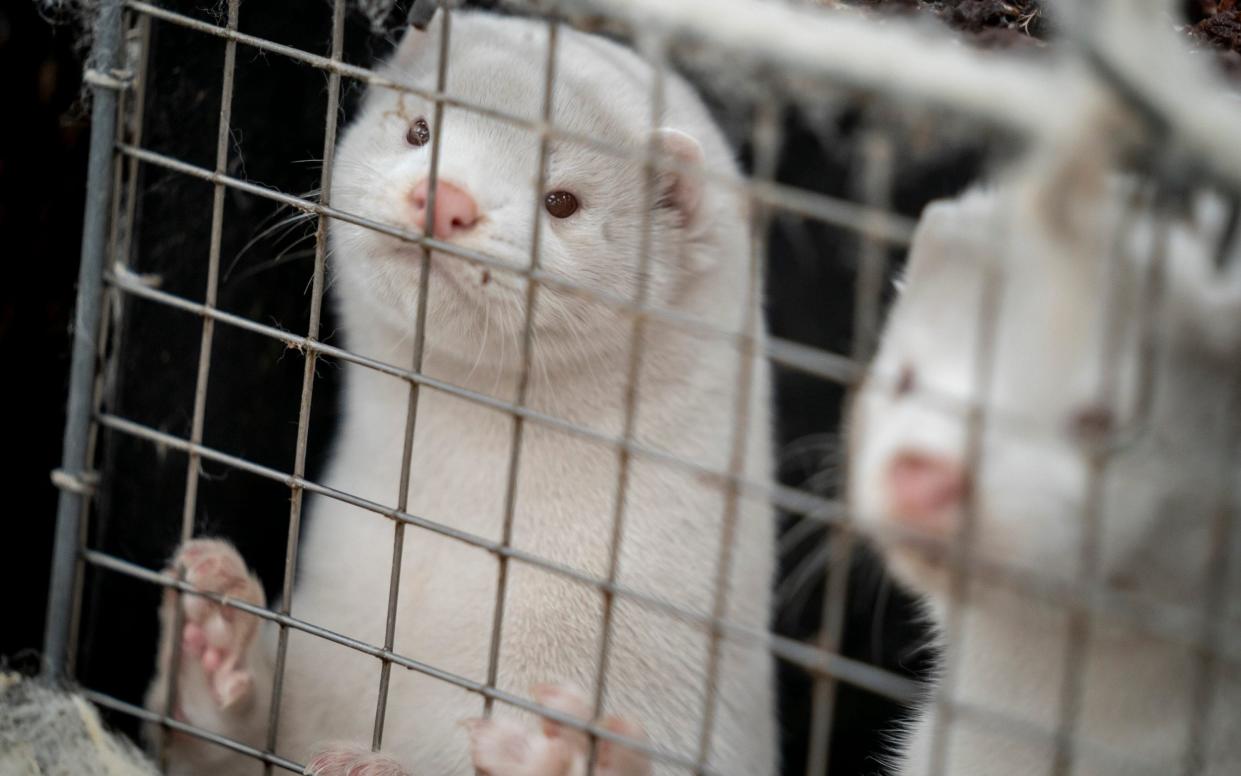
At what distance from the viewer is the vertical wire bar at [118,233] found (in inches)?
62.1

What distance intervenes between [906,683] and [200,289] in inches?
53.8

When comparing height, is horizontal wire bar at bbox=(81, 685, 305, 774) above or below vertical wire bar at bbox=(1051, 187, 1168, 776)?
below

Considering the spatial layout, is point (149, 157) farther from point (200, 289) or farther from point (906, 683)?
point (906, 683)

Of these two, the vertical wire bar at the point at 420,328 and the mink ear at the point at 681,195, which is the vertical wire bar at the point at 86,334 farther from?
the mink ear at the point at 681,195

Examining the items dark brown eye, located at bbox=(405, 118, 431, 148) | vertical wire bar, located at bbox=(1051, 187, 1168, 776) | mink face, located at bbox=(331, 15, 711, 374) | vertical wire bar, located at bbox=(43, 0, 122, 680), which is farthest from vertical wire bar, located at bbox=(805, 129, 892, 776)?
vertical wire bar, located at bbox=(43, 0, 122, 680)

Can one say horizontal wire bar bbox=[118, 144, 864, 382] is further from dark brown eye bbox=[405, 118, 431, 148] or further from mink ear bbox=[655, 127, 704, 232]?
mink ear bbox=[655, 127, 704, 232]

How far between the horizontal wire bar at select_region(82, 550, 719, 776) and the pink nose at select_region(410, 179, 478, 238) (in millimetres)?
484

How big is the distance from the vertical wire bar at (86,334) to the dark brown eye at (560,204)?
1.85ft

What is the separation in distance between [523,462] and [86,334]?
592 mm

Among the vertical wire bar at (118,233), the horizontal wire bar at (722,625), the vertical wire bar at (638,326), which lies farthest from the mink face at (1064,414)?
the vertical wire bar at (118,233)

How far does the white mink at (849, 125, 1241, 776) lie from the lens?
915 millimetres

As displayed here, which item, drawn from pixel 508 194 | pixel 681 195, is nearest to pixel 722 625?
pixel 508 194

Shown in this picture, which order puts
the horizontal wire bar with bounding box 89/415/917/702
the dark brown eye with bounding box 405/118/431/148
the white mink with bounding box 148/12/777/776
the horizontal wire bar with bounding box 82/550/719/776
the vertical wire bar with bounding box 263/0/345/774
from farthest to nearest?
the dark brown eye with bounding box 405/118/431/148 < the white mink with bounding box 148/12/777/776 < the vertical wire bar with bounding box 263/0/345/774 < the horizontal wire bar with bounding box 82/550/719/776 < the horizontal wire bar with bounding box 89/415/917/702

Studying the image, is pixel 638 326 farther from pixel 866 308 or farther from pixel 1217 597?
pixel 1217 597
